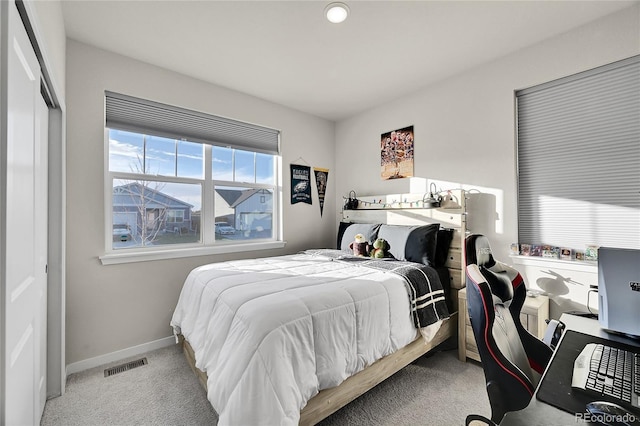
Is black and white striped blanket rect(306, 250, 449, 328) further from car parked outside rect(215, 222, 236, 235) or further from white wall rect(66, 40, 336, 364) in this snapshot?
white wall rect(66, 40, 336, 364)

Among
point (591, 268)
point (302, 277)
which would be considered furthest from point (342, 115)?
point (591, 268)

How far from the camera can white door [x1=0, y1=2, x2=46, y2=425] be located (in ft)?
2.99

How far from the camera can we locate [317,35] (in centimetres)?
229

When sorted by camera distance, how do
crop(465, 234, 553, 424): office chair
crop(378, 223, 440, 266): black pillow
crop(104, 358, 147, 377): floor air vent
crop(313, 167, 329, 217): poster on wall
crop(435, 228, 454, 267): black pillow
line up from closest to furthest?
crop(465, 234, 553, 424): office chair
crop(104, 358, 147, 377): floor air vent
crop(378, 223, 440, 266): black pillow
crop(435, 228, 454, 267): black pillow
crop(313, 167, 329, 217): poster on wall

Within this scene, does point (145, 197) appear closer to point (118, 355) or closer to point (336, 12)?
point (118, 355)

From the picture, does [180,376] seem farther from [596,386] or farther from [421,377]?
[596,386]

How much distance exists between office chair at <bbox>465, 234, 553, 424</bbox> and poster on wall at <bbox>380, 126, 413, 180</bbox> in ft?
6.63

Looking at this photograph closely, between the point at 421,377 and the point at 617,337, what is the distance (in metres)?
1.30

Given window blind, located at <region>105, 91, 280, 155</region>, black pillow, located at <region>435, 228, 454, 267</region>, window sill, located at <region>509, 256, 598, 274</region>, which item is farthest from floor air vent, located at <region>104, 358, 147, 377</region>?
window sill, located at <region>509, 256, 598, 274</region>

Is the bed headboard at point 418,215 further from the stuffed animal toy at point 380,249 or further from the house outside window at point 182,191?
the house outside window at point 182,191

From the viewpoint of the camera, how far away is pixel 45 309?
6.16 feet

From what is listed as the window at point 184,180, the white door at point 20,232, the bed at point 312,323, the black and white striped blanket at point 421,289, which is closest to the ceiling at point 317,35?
the window at point 184,180

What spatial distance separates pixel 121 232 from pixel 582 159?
402cm

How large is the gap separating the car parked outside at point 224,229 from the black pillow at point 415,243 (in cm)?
182
